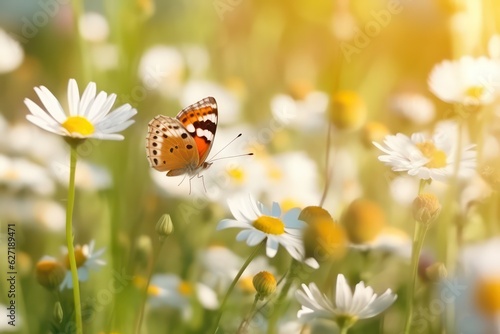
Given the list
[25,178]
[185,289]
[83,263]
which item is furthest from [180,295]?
[25,178]

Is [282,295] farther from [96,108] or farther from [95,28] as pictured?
[95,28]

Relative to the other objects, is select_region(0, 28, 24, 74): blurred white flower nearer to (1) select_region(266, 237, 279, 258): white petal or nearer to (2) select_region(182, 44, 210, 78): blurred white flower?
(2) select_region(182, 44, 210, 78): blurred white flower

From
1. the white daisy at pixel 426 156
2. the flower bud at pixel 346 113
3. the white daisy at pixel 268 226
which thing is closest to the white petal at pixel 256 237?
the white daisy at pixel 268 226

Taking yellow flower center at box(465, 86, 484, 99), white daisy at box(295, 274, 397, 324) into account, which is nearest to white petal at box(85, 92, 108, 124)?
white daisy at box(295, 274, 397, 324)

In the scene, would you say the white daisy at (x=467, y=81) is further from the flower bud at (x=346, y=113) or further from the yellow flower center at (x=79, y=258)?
the yellow flower center at (x=79, y=258)

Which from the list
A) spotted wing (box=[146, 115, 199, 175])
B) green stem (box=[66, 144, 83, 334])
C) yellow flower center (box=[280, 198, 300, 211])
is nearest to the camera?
green stem (box=[66, 144, 83, 334])

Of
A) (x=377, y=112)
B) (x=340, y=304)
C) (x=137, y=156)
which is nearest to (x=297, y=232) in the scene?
(x=340, y=304)
